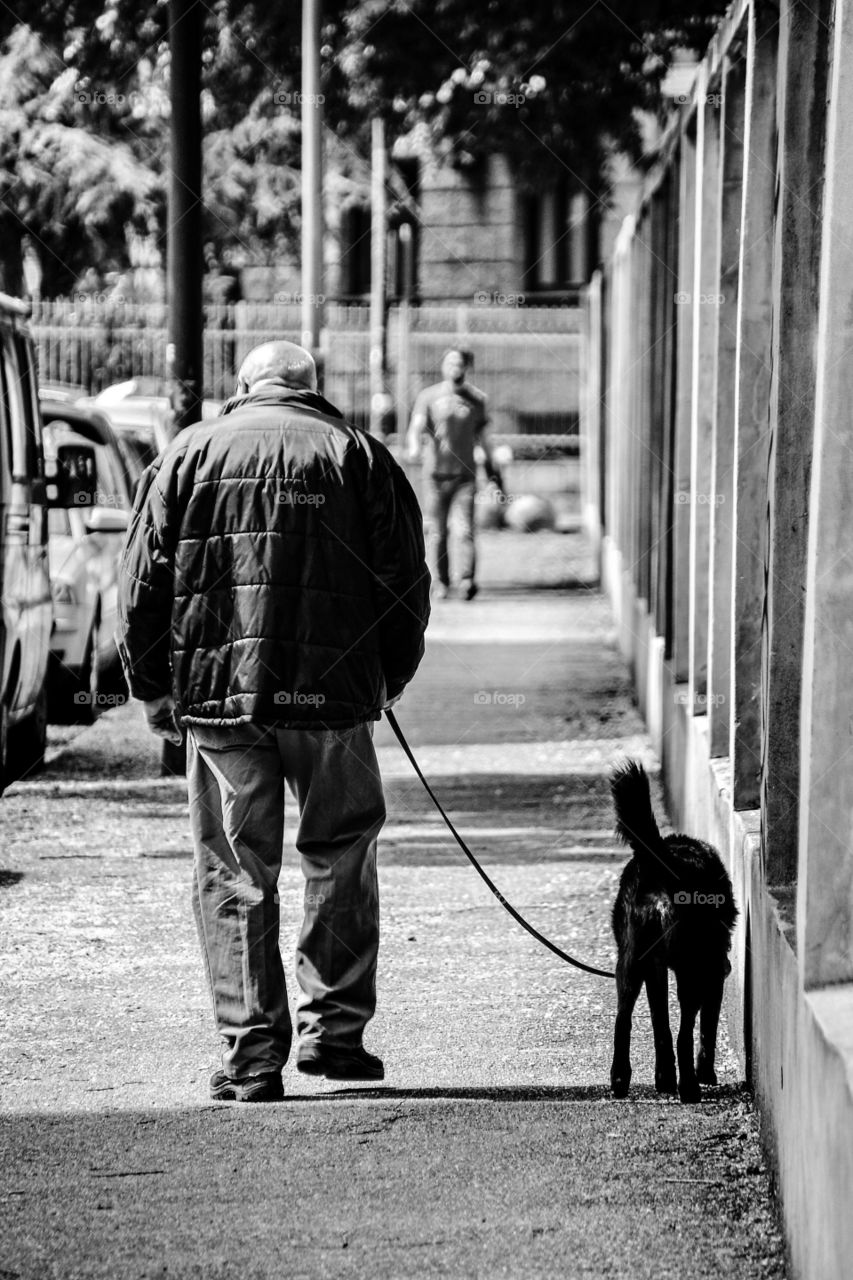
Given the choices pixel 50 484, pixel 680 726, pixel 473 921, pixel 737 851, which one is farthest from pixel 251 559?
pixel 50 484

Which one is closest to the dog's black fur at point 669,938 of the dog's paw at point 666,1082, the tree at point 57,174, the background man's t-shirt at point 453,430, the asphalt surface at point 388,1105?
the dog's paw at point 666,1082

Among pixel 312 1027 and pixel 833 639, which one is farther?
pixel 312 1027

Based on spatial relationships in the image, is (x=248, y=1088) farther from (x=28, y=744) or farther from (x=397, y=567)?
(x=28, y=744)

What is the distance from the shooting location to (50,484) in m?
10.7

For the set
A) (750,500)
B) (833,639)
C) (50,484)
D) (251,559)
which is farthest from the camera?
(50,484)

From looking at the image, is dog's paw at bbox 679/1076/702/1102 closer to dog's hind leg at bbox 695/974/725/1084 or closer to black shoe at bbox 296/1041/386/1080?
dog's hind leg at bbox 695/974/725/1084

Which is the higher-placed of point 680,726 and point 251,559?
point 251,559

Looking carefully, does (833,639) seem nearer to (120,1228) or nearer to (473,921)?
(120,1228)

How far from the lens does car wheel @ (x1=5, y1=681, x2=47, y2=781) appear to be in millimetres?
10562

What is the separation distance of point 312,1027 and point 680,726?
144 inches

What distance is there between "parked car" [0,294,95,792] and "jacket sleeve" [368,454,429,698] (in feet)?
14.2

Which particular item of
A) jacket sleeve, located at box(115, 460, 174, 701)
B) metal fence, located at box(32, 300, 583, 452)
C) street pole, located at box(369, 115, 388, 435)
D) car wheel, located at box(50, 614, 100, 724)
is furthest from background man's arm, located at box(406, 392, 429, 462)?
jacket sleeve, located at box(115, 460, 174, 701)

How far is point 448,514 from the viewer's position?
19.6 meters

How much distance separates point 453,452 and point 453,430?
21 cm
